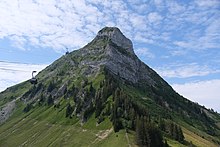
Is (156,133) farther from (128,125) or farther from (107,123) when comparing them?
(107,123)

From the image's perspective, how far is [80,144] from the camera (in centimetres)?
18638

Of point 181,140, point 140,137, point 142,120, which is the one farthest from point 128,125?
point 181,140

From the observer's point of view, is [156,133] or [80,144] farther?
[80,144]

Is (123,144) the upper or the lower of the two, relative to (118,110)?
lower

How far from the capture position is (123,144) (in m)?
158

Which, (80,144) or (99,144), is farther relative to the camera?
(80,144)

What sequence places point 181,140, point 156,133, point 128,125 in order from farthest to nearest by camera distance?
1. point 181,140
2. point 128,125
3. point 156,133

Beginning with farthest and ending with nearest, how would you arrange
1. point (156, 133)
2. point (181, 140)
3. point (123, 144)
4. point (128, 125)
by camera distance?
point (181, 140) < point (128, 125) < point (156, 133) < point (123, 144)

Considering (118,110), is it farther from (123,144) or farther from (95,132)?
(123,144)

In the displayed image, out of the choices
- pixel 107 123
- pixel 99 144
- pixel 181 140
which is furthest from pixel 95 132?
pixel 181 140

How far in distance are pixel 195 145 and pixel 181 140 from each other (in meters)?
9.72

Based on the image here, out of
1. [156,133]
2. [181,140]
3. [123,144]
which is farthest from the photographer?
[181,140]

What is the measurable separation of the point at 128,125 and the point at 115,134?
11.9 meters

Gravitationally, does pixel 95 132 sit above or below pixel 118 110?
below
